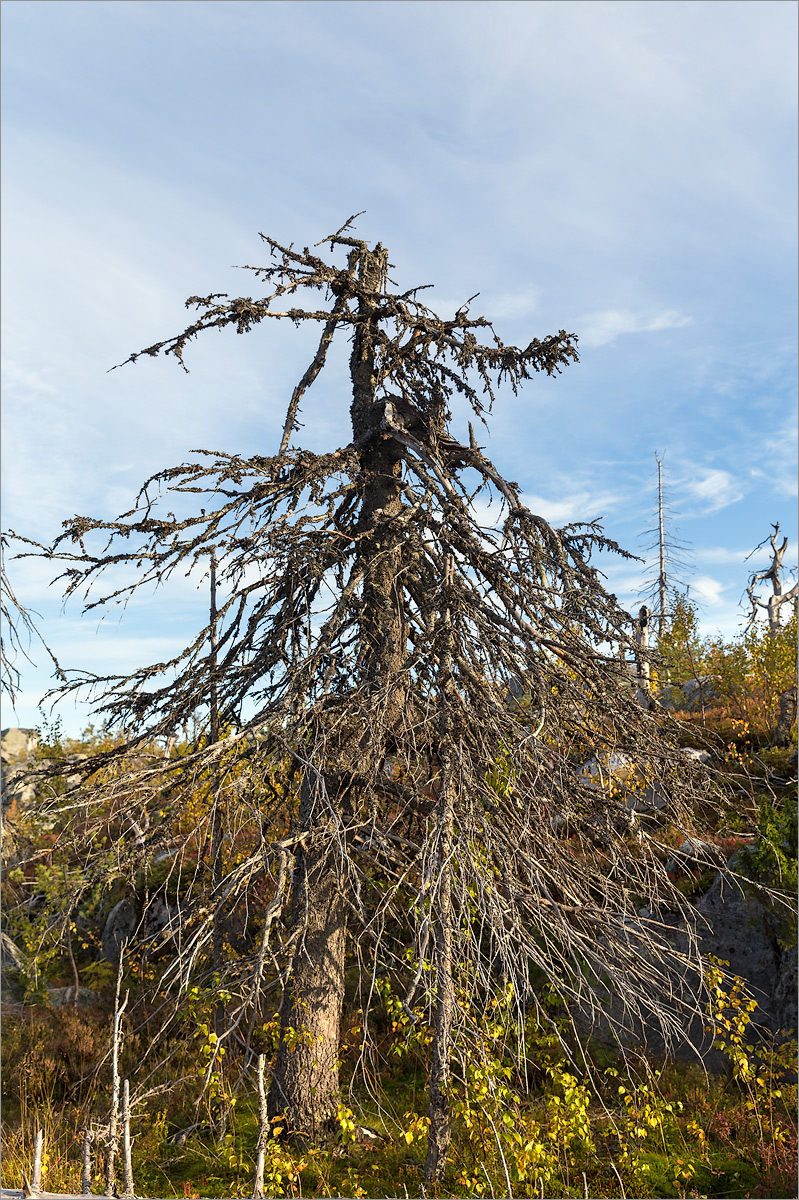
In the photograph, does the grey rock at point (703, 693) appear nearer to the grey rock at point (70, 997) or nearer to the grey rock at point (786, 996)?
the grey rock at point (786, 996)

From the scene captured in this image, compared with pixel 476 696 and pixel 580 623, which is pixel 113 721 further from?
pixel 580 623

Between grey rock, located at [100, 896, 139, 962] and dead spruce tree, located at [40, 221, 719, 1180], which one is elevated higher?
dead spruce tree, located at [40, 221, 719, 1180]

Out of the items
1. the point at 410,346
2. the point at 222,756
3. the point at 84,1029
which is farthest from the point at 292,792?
the point at 84,1029

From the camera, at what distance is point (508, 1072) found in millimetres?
4988

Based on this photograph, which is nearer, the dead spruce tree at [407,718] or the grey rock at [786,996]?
the dead spruce tree at [407,718]

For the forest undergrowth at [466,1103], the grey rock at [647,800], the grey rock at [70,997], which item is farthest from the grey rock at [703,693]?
the grey rock at [70,997]

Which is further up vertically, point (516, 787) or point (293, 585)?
point (293, 585)

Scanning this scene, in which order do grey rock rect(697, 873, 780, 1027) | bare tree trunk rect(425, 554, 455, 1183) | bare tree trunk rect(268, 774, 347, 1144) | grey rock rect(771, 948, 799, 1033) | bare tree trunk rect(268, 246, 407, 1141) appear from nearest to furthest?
bare tree trunk rect(425, 554, 455, 1183), bare tree trunk rect(268, 246, 407, 1141), bare tree trunk rect(268, 774, 347, 1144), grey rock rect(771, 948, 799, 1033), grey rock rect(697, 873, 780, 1027)

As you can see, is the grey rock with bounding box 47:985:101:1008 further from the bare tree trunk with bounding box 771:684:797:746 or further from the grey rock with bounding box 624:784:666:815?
the bare tree trunk with bounding box 771:684:797:746

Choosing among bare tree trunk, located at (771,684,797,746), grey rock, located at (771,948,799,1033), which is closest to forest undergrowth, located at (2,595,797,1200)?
grey rock, located at (771,948,799,1033)

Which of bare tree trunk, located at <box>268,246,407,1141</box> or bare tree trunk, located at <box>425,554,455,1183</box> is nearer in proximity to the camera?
bare tree trunk, located at <box>425,554,455,1183</box>

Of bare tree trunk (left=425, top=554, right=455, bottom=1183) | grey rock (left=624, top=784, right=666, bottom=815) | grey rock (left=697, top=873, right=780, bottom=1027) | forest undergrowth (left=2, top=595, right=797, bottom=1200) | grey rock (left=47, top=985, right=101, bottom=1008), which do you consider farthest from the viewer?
grey rock (left=47, top=985, right=101, bottom=1008)

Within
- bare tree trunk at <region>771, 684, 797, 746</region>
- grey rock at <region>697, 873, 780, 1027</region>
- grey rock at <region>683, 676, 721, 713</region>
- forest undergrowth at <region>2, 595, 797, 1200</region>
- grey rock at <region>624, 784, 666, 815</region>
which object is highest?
grey rock at <region>683, 676, 721, 713</region>

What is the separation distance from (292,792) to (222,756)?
82 centimetres
